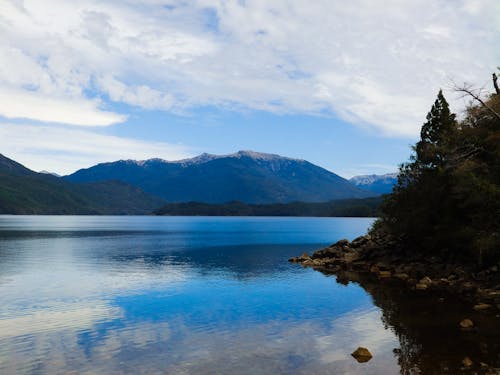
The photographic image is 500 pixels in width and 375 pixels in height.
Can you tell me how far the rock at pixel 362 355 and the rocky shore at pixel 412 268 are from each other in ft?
58.3

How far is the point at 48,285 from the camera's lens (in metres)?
54.7

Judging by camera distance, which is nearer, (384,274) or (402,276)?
(402,276)

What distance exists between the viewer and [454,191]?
52.3 metres

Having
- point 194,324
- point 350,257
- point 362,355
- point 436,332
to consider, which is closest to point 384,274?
point 350,257

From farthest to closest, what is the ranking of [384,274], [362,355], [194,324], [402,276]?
1. [384,274]
2. [402,276]
3. [194,324]
4. [362,355]

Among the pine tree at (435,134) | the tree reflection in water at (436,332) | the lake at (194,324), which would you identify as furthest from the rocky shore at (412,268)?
the pine tree at (435,134)

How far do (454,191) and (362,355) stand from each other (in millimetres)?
32822

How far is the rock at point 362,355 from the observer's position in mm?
26489

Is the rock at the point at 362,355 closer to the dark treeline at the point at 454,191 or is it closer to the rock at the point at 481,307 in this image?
the rock at the point at 481,307

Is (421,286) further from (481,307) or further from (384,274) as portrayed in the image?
(481,307)

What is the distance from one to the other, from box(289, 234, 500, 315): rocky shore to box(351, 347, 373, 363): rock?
700 inches

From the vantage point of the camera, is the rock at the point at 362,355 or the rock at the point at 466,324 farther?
the rock at the point at 466,324

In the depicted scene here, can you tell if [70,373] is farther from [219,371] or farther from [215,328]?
[215,328]

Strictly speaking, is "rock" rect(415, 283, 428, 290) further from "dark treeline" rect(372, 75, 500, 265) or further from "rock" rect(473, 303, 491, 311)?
"rock" rect(473, 303, 491, 311)
